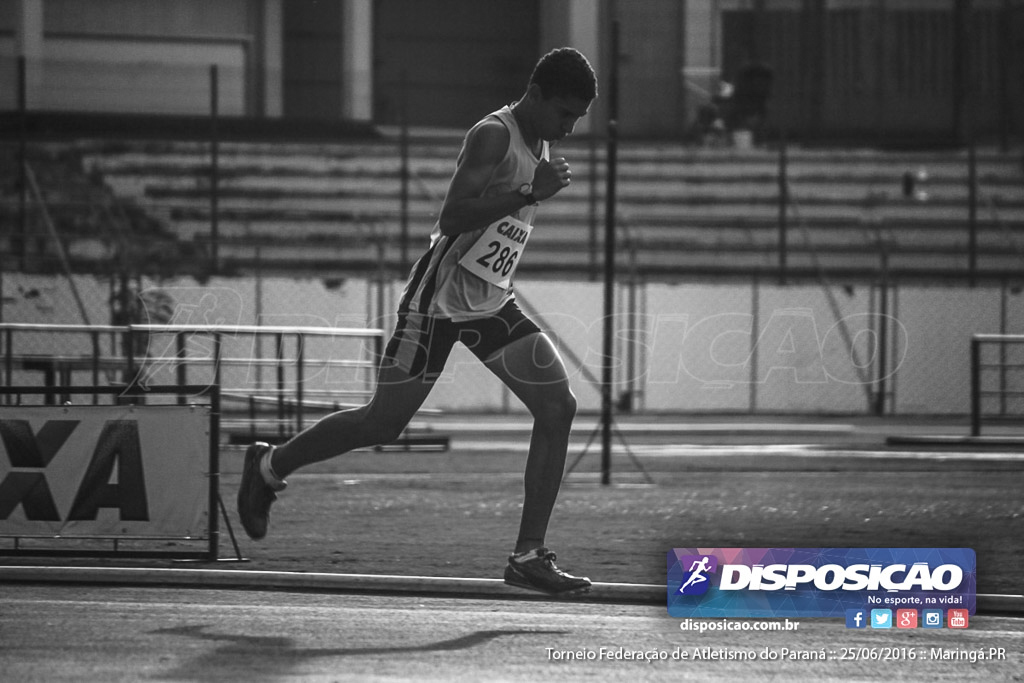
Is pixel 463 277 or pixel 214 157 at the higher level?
pixel 214 157

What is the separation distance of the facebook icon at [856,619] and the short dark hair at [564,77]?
2.03m

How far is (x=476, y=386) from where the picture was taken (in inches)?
837

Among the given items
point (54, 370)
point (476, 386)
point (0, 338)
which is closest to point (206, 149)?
point (476, 386)

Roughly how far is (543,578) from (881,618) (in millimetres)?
1161

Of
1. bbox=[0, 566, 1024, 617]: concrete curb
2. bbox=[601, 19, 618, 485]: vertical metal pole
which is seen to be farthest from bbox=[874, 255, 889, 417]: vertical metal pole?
bbox=[0, 566, 1024, 617]: concrete curb

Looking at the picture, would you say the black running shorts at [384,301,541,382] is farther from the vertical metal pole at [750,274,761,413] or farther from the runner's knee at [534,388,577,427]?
the vertical metal pole at [750,274,761,413]

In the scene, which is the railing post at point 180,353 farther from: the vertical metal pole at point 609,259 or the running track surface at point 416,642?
the running track surface at point 416,642

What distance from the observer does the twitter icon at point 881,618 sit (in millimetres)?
4947

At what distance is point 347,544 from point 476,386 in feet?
46.0

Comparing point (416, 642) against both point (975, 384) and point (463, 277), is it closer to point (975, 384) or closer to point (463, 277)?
point (463, 277)

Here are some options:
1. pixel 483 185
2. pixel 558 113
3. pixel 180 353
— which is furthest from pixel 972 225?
pixel 483 185

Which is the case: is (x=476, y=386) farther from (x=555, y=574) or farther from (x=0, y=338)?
(x=555, y=574)

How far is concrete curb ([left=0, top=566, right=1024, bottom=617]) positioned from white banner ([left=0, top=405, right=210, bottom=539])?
23cm

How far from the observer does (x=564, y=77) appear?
5523mm
